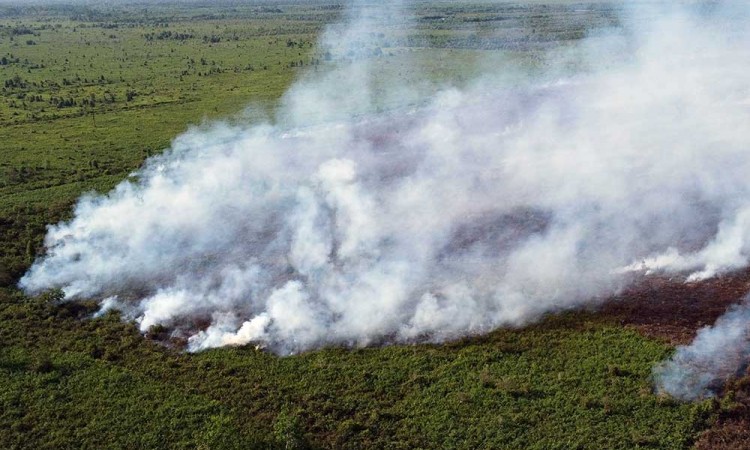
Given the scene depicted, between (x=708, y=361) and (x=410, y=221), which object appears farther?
(x=410, y=221)

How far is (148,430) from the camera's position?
2244 centimetres

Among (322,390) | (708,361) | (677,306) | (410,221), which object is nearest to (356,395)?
(322,390)

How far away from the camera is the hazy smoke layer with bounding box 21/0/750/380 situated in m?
28.9

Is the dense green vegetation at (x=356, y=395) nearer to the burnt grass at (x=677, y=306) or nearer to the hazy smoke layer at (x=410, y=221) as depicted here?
the burnt grass at (x=677, y=306)

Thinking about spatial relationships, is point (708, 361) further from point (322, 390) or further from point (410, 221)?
point (410, 221)

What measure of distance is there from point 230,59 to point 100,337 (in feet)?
288

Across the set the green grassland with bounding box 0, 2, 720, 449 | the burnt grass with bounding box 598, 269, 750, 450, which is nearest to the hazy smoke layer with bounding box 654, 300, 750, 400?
the burnt grass with bounding box 598, 269, 750, 450

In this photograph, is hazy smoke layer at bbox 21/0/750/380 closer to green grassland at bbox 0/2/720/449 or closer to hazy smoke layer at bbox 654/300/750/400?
hazy smoke layer at bbox 654/300/750/400

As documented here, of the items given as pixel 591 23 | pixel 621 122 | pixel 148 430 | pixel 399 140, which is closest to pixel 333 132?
pixel 399 140

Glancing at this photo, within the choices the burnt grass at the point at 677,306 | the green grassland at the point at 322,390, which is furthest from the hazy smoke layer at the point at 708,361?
the green grassland at the point at 322,390

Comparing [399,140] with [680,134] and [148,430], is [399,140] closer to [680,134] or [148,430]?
[680,134]

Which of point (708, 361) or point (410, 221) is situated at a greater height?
point (410, 221)

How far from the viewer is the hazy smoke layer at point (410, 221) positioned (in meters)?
28.9

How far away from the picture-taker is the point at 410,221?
3697 cm
